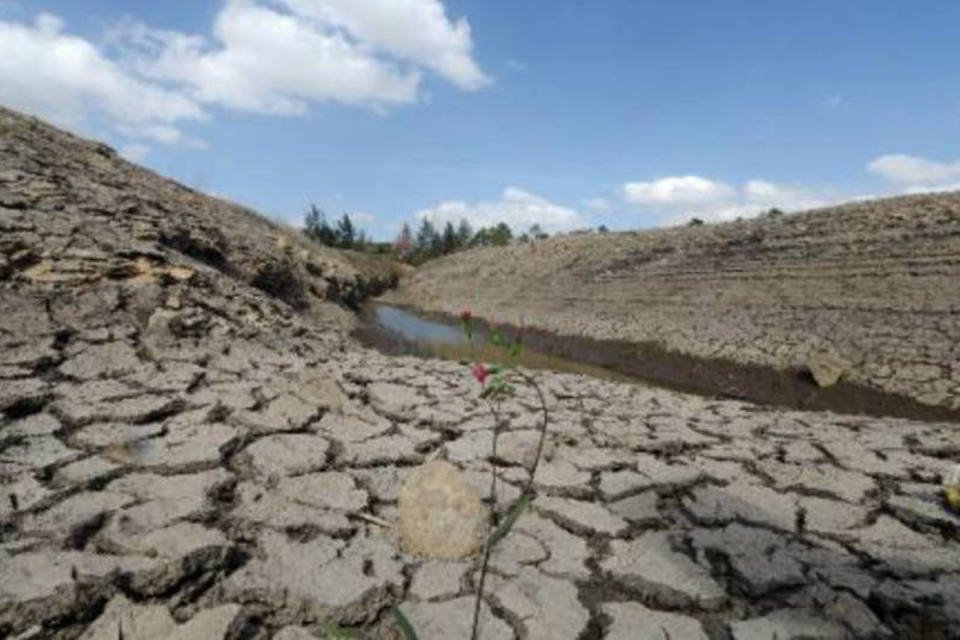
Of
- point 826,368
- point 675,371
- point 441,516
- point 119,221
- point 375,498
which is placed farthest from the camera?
point 675,371

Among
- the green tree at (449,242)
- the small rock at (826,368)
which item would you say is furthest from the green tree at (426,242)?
the small rock at (826,368)

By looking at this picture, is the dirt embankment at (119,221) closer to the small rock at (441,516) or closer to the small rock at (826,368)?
the small rock at (441,516)

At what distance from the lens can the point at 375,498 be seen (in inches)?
110

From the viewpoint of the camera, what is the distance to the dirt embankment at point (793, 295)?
7.50 metres

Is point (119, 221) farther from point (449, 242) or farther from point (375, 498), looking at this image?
point (449, 242)

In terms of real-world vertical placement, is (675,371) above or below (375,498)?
above

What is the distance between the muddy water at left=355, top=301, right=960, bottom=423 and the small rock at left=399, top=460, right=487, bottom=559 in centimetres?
486

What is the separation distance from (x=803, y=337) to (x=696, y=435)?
5244 mm

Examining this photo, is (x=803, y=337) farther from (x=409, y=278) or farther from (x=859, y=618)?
(x=409, y=278)

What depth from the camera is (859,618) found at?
7.21 ft

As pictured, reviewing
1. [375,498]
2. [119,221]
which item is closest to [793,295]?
[119,221]

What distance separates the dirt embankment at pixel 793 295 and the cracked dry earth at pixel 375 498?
11.0 feet

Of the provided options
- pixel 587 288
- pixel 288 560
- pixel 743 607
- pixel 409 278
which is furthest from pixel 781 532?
pixel 409 278

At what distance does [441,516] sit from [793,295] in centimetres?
801
